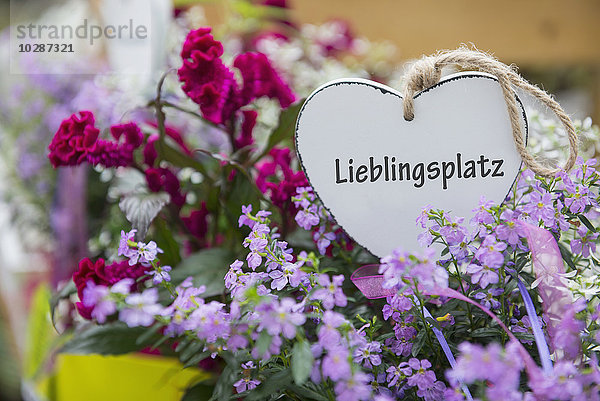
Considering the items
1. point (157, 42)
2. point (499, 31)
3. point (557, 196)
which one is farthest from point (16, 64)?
point (499, 31)

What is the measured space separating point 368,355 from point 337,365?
0.31 feet

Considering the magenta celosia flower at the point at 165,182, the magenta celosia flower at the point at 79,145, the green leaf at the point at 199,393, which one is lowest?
the green leaf at the point at 199,393

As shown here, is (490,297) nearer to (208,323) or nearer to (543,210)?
(543,210)

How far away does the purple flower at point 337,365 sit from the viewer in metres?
0.33

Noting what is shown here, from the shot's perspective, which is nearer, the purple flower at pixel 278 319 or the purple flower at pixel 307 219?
the purple flower at pixel 278 319

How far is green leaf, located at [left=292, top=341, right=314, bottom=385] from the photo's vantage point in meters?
0.33

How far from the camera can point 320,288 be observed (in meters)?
0.40

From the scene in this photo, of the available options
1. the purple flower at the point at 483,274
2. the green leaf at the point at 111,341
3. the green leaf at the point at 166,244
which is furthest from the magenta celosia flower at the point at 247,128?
the purple flower at the point at 483,274

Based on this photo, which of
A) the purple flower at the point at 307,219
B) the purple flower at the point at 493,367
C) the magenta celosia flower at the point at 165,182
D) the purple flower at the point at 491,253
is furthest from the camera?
the magenta celosia flower at the point at 165,182

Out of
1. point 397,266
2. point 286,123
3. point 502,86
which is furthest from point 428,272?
point 286,123

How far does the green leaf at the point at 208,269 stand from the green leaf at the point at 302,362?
210 millimetres

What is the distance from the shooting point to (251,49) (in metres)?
1.17

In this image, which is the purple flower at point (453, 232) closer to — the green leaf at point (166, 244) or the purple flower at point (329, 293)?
the purple flower at point (329, 293)

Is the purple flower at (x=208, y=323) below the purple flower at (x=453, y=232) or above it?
below
